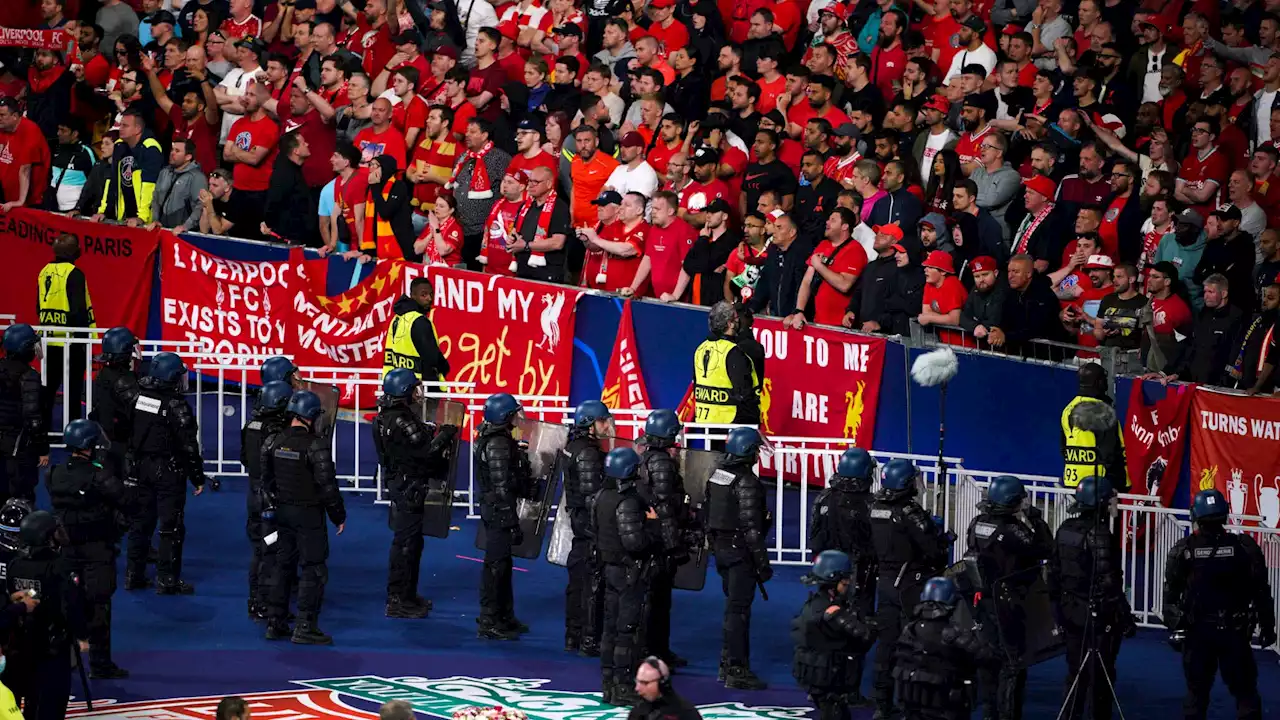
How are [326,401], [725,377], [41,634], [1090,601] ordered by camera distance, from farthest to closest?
[326,401], [725,377], [1090,601], [41,634]

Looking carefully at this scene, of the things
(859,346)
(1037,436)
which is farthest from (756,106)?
(1037,436)

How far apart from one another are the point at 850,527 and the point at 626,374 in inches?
233

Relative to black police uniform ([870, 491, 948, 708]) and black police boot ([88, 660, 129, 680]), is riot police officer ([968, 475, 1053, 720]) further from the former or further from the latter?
black police boot ([88, 660, 129, 680])

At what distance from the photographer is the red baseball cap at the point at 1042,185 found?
70.8 feet

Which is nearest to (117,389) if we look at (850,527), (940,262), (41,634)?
(41,634)

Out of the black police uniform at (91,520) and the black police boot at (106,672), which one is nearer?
the black police uniform at (91,520)

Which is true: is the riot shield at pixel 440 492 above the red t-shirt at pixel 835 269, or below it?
below

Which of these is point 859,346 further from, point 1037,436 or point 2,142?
point 2,142

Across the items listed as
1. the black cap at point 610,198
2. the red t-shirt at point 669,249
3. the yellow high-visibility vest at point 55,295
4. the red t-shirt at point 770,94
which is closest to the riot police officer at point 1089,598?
the red t-shirt at point 669,249

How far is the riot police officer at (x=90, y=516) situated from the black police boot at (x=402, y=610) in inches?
113

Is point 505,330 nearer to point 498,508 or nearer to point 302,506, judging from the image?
point 498,508

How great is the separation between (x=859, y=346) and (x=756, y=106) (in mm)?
4629

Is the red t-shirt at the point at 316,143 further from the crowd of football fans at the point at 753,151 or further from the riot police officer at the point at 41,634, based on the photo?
the riot police officer at the point at 41,634

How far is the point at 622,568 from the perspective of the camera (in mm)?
16312
